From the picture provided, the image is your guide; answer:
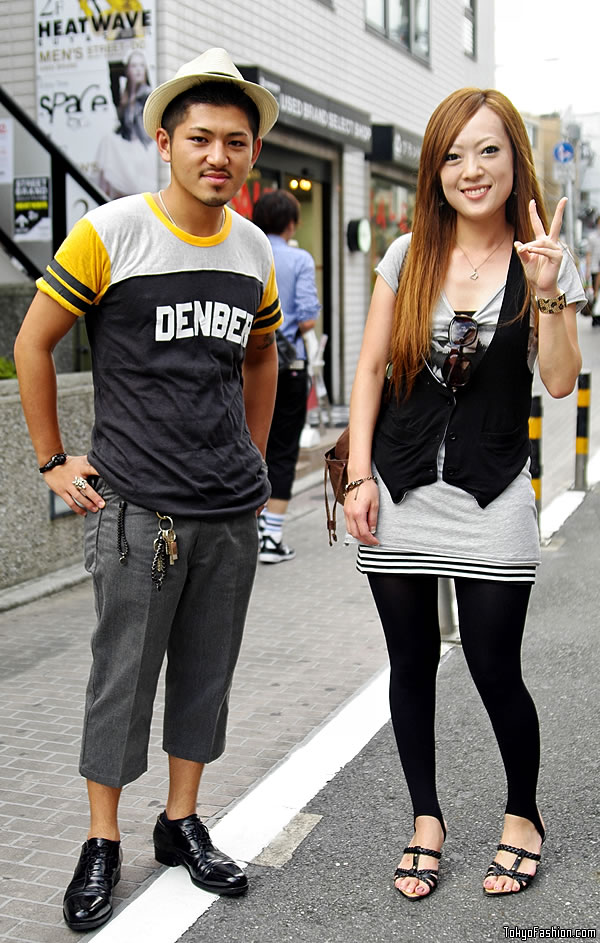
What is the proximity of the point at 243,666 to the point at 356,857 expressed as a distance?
199 cm

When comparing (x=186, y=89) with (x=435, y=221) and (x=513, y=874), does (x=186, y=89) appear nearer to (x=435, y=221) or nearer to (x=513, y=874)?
(x=435, y=221)

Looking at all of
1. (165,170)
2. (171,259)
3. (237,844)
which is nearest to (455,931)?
(237,844)

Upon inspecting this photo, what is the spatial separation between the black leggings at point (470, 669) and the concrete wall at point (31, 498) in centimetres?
367

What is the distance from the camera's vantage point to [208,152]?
2922mm

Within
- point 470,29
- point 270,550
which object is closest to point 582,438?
point 270,550

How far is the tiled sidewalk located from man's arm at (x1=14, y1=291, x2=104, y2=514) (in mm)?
1095

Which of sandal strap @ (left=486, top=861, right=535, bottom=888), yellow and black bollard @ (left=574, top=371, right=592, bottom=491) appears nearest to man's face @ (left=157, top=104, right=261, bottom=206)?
sandal strap @ (left=486, top=861, right=535, bottom=888)

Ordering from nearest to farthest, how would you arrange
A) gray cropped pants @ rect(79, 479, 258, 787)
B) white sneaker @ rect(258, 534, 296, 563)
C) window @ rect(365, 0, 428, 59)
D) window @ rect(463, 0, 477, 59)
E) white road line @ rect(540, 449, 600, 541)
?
gray cropped pants @ rect(79, 479, 258, 787) < white sneaker @ rect(258, 534, 296, 563) < white road line @ rect(540, 449, 600, 541) < window @ rect(365, 0, 428, 59) < window @ rect(463, 0, 477, 59)

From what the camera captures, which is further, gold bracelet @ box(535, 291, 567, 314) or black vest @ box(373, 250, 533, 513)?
black vest @ box(373, 250, 533, 513)

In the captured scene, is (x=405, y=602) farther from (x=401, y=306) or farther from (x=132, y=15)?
(x=132, y=15)

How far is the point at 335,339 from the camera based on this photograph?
1402 centimetres

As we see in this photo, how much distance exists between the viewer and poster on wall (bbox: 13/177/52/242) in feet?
25.6

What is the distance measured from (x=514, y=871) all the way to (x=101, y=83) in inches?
307

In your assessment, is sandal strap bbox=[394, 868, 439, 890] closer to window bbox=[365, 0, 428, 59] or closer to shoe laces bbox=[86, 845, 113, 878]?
shoe laces bbox=[86, 845, 113, 878]
